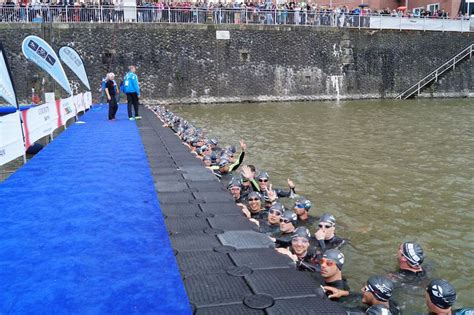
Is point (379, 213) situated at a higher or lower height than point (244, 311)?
lower

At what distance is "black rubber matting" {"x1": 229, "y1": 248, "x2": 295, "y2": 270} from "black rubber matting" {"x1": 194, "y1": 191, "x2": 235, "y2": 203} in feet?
6.62

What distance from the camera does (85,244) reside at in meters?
5.03

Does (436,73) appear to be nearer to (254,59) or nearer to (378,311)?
(254,59)

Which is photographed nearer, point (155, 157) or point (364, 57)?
point (155, 157)

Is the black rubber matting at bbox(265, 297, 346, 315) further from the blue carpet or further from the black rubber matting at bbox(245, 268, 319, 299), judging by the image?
the blue carpet

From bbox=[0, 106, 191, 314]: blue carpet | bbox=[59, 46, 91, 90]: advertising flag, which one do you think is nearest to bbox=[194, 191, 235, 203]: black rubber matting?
bbox=[0, 106, 191, 314]: blue carpet

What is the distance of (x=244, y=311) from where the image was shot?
3744mm

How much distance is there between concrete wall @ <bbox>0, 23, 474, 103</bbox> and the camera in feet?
94.2

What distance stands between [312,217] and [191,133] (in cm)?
592

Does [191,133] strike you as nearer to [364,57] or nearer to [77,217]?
[77,217]

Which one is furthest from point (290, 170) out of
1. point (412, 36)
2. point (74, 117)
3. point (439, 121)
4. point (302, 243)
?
point (412, 36)

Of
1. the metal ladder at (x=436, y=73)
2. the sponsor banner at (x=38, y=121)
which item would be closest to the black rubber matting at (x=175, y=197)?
the sponsor banner at (x=38, y=121)

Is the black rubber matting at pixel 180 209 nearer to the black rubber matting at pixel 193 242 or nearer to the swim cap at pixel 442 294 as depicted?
the black rubber matting at pixel 193 242

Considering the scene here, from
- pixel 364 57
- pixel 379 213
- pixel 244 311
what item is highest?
pixel 364 57
